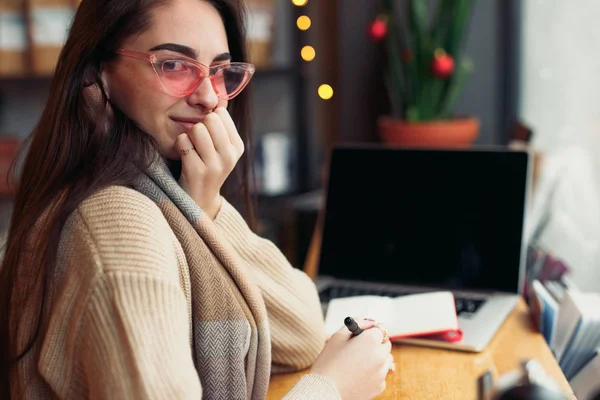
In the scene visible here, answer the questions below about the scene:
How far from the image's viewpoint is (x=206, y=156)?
3.22 ft

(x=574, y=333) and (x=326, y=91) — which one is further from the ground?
(x=326, y=91)

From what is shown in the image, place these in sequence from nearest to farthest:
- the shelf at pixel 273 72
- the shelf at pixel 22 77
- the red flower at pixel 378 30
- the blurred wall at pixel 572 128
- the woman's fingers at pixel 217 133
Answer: the woman's fingers at pixel 217 133 < the blurred wall at pixel 572 128 < the red flower at pixel 378 30 < the shelf at pixel 22 77 < the shelf at pixel 273 72

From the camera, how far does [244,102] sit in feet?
4.12

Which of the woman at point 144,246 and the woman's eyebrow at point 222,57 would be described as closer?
the woman at point 144,246

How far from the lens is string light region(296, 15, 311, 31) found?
2.91m

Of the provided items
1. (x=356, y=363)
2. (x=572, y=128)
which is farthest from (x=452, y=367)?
(x=572, y=128)

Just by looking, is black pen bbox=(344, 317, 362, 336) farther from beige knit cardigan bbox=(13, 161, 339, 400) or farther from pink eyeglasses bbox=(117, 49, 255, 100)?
pink eyeglasses bbox=(117, 49, 255, 100)

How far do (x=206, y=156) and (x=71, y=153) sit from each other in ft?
0.55

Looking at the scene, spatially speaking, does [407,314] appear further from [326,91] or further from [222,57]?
[326,91]

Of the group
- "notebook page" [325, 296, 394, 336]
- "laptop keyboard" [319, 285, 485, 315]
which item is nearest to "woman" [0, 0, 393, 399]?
"notebook page" [325, 296, 394, 336]

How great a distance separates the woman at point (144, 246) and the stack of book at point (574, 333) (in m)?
0.38

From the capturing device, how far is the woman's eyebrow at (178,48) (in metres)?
0.98

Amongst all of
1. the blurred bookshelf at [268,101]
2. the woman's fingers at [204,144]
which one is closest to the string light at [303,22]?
the blurred bookshelf at [268,101]

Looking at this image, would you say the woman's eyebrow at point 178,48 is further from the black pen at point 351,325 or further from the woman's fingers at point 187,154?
the black pen at point 351,325
